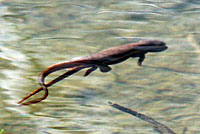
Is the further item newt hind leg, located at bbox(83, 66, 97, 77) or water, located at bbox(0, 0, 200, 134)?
newt hind leg, located at bbox(83, 66, 97, 77)

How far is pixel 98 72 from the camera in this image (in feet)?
11.7

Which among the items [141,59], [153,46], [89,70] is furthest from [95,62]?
[153,46]

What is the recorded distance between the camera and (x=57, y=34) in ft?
14.3

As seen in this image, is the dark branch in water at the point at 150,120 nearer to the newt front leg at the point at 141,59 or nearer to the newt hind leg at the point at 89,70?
the newt hind leg at the point at 89,70

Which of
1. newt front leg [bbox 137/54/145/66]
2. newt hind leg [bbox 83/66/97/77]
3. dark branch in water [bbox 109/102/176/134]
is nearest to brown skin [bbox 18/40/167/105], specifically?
newt hind leg [bbox 83/66/97/77]

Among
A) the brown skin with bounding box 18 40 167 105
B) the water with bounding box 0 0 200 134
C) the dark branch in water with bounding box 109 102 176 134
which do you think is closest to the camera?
the dark branch in water with bounding box 109 102 176 134

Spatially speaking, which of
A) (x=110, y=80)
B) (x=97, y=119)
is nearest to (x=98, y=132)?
(x=97, y=119)

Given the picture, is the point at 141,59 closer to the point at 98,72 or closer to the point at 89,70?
the point at 98,72

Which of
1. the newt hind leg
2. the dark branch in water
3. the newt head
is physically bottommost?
the dark branch in water

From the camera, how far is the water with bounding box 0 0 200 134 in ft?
9.70

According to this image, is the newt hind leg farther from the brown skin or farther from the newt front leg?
the newt front leg

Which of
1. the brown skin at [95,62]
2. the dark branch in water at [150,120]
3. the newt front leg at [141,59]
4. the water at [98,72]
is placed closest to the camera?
the dark branch in water at [150,120]

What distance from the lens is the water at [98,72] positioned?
2.96m

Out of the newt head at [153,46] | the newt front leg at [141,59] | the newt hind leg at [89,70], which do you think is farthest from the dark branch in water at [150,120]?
the newt head at [153,46]
